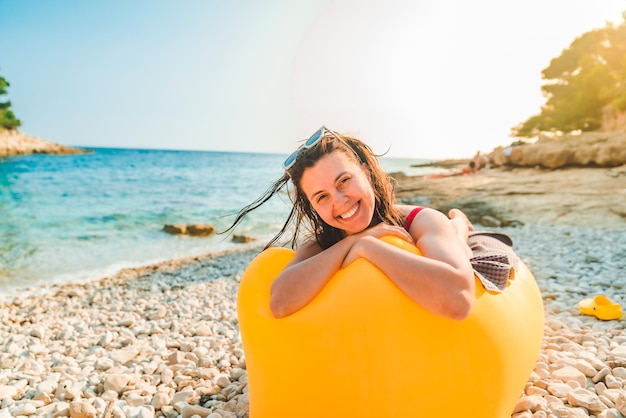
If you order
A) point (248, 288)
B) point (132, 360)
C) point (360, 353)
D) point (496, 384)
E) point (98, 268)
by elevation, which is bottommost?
point (98, 268)

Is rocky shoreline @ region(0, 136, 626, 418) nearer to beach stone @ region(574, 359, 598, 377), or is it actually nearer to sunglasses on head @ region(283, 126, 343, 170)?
beach stone @ region(574, 359, 598, 377)

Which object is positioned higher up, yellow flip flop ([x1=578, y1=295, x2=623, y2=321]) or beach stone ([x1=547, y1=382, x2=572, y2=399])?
yellow flip flop ([x1=578, y1=295, x2=623, y2=321])

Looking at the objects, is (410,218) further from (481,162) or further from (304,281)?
(481,162)

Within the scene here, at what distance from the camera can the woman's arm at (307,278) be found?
2.26 metres

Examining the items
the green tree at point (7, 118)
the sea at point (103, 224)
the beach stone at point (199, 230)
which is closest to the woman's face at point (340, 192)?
the sea at point (103, 224)

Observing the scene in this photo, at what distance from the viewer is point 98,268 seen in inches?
430

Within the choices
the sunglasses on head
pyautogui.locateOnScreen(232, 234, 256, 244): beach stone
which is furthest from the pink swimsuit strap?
pyautogui.locateOnScreen(232, 234, 256, 244): beach stone

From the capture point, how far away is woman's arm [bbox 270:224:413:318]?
7.41 feet

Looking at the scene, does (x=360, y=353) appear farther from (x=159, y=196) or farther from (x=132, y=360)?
(x=159, y=196)

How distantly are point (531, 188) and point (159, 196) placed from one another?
65.3 ft

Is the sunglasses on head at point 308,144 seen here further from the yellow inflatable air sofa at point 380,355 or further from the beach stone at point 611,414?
the beach stone at point 611,414

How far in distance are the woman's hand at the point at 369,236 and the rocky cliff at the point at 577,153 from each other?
17409 millimetres

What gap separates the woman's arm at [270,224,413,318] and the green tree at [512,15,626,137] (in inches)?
1105

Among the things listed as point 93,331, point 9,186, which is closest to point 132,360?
point 93,331
